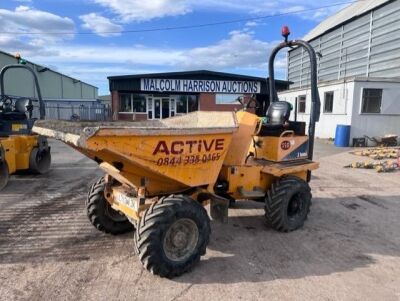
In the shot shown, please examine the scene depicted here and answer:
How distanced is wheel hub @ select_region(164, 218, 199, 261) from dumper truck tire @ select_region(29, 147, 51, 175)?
5.80 meters

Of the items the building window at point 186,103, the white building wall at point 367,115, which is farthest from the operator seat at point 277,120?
the building window at point 186,103

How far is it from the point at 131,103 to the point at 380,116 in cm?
1689

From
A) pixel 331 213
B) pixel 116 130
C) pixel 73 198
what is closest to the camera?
pixel 116 130

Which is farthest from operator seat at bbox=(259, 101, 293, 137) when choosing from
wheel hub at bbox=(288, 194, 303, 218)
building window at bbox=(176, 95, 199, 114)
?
building window at bbox=(176, 95, 199, 114)

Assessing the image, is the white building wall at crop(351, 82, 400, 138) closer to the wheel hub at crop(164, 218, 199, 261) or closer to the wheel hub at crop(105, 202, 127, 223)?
the wheel hub at crop(105, 202, 127, 223)

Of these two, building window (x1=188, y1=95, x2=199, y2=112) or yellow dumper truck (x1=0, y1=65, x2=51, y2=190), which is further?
building window (x1=188, y1=95, x2=199, y2=112)

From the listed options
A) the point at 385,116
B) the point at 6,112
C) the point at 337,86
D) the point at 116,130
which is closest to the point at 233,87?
the point at 337,86

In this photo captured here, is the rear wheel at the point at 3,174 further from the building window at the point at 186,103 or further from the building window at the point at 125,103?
the building window at the point at 186,103

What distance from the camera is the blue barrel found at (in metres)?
15.5

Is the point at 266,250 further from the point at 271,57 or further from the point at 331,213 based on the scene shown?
the point at 271,57

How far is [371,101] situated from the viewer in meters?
15.8

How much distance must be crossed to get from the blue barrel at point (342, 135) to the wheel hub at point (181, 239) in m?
13.3

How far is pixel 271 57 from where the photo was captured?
19.9 feet

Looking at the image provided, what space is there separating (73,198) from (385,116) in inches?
557
